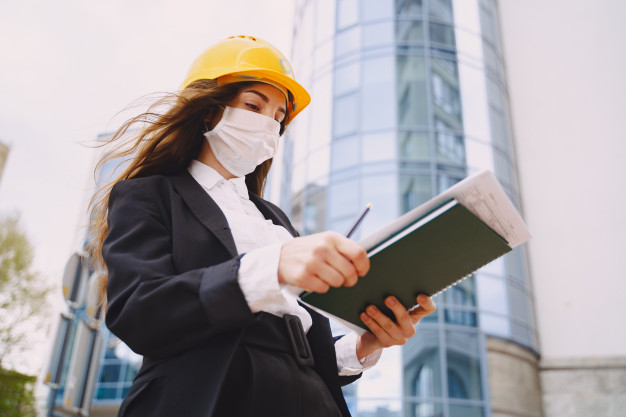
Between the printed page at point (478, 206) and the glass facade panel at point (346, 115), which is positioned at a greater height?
the glass facade panel at point (346, 115)

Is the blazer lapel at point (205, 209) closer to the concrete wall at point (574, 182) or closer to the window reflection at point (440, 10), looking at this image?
the concrete wall at point (574, 182)

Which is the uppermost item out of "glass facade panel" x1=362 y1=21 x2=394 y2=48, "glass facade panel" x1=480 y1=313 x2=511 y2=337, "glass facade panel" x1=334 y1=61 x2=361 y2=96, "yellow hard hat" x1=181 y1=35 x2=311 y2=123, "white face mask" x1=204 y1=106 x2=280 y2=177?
"glass facade panel" x1=362 y1=21 x2=394 y2=48

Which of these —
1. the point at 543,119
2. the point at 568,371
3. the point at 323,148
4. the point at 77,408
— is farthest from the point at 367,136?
the point at 77,408

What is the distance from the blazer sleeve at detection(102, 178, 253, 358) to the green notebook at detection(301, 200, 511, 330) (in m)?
0.21

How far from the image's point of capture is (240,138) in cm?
209

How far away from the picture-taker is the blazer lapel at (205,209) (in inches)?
65.7

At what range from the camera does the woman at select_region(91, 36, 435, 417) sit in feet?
4.40

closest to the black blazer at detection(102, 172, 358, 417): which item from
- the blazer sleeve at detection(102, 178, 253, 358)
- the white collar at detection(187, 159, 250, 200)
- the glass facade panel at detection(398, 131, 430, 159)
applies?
the blazer sleeve at detection(102, 178, 253, 358)

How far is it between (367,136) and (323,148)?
4.60 feet

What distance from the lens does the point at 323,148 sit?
16844mm

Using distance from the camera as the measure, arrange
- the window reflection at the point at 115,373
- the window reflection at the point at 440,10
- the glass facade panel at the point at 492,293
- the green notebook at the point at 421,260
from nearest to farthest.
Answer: the green notebook at the point at 421,260, the glass facade panel at the point at 492,293, the window reflection at the point at 440,10, the window reflection at the point at 115,373

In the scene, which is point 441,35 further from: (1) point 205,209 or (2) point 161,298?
(2) point 161,298

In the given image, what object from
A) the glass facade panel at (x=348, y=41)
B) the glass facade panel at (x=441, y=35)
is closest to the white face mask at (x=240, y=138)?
the glass facade panel at (x=348, y=41)

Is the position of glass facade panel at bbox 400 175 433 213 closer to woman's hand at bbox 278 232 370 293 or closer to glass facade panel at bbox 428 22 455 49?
glass facade panel at bbox 428 22 455 49
